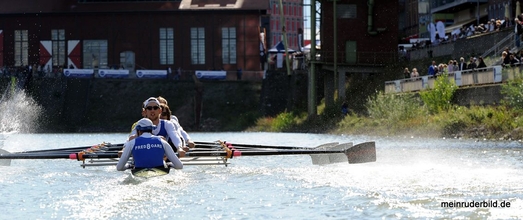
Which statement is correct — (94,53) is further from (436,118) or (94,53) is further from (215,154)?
(215,154)

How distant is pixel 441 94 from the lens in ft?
199

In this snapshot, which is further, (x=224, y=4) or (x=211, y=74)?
(x=224, y=4)

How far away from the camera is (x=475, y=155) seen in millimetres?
38188

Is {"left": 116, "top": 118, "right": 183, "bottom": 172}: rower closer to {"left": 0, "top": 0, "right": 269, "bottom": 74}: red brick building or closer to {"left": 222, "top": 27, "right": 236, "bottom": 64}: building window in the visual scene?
{"left": 0, "top": 0, "right": 269, "bottom": 74}: red brick building

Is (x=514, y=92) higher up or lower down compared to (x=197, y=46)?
lower down

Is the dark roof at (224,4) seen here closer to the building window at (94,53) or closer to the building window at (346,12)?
the building window at (94,53)

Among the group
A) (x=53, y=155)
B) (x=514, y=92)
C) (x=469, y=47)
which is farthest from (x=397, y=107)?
(x=53, y=155)

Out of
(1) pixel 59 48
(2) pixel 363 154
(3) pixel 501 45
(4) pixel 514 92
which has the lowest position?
(2) pixel 363 154

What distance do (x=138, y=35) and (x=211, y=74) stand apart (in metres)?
11.1

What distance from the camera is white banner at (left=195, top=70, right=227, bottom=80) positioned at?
112938 mm

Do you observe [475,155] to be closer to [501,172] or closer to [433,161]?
[433,161]

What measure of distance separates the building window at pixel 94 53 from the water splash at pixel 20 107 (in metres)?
9.15

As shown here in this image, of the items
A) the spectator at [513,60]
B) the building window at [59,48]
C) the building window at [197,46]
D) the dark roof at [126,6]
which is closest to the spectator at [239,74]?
the building window at [197,46]

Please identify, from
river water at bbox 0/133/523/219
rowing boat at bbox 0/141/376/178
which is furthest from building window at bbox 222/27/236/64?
river water at bbox 0/133/523/219
